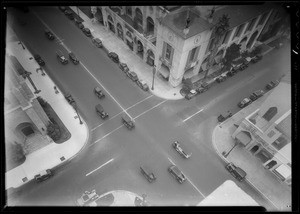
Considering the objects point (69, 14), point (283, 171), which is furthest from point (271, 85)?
point (69, 14)

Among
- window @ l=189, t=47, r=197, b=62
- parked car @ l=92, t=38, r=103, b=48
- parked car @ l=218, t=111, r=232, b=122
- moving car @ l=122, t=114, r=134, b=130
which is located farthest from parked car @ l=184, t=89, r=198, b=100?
parked car @ l=92, t=38, r=103, b=48

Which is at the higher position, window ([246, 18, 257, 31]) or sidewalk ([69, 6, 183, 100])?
sidewalk ([69, 6, 183, 100])

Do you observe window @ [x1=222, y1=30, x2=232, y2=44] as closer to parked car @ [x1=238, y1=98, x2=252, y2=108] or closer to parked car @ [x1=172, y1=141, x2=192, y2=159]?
parked car @ [x1=238, y1=98, x2=252, y2=108]

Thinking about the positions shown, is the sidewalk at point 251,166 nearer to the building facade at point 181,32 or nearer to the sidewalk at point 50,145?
the building facade at point 181,32
